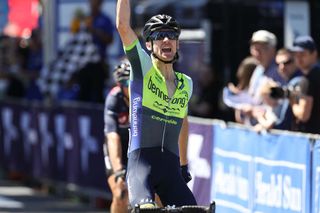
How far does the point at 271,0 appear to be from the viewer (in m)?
15.4

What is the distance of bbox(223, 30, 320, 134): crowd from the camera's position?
34.1 feet

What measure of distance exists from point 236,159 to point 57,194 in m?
5.66

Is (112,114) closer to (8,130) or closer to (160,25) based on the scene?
(160,25)

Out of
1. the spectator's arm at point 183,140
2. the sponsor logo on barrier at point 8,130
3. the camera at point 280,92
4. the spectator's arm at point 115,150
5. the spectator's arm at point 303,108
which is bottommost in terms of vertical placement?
the sponsor logo on barrier at point 8,130

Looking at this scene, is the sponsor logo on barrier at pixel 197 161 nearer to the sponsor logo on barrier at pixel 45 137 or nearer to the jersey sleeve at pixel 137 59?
the jersey sleeve at pixel 137 59

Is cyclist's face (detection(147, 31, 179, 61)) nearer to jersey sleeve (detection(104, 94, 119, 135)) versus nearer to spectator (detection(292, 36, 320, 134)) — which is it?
jersey sleeve (detection(104, 94, 119, 135))

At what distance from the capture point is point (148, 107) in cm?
811

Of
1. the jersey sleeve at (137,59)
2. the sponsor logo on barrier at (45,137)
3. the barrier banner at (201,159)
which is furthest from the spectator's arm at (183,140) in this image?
the sponsor logo on barrier at (45,137)

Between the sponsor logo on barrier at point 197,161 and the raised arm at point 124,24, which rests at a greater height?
the raised arm at point 124,24

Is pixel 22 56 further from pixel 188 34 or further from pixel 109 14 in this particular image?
pixel 188 34

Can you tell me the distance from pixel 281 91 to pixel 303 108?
31cm

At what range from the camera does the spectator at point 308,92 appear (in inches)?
405

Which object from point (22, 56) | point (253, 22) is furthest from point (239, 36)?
point (22, 56)

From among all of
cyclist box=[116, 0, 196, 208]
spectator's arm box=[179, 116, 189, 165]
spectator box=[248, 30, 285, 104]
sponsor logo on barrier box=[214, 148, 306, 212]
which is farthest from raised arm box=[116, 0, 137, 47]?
spectator box=[248, 30, 285, 104]
